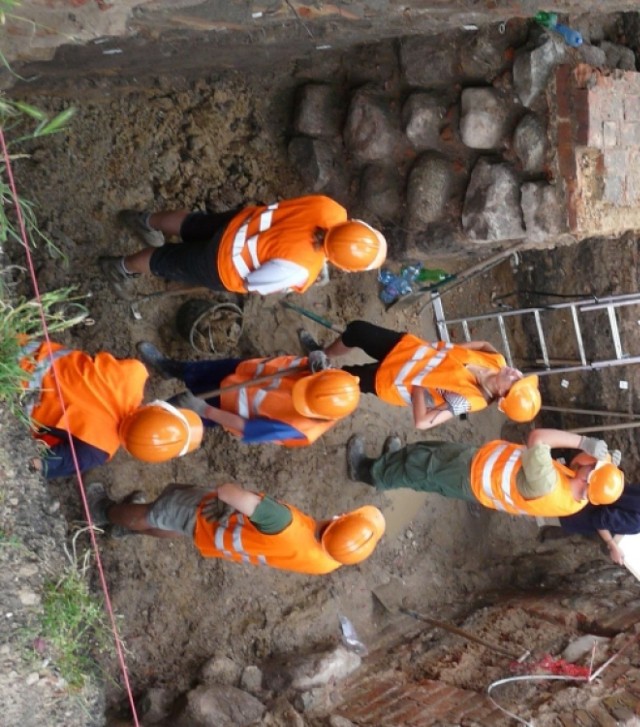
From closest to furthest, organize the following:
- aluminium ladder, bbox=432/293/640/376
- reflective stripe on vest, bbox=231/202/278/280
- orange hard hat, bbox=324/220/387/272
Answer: orange hard hat, bbox=324/220/387/272
reflective stripe on vest, bbox=231/202/278/280
aluminium ladder, bbox=432/293/640/376

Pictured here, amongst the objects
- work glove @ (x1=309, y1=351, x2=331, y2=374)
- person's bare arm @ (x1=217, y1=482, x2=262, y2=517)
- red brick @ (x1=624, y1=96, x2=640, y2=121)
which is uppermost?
red brick @ (x1=624, y1=96, x2=640, y2=121)

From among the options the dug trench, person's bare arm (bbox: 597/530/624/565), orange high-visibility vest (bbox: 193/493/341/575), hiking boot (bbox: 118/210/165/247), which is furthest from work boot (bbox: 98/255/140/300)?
person's bare arm (bbox: 597/530/624/565)

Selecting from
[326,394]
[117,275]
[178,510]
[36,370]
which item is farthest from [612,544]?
[36,370]

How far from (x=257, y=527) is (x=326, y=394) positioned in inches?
28.2

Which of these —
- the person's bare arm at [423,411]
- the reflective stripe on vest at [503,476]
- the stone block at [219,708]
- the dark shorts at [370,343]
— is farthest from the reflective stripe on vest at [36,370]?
the reflective stripe on vest at [503,476]

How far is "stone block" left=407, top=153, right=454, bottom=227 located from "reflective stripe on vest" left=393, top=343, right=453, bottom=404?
0.91 meters

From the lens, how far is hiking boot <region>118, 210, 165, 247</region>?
15.6 feet

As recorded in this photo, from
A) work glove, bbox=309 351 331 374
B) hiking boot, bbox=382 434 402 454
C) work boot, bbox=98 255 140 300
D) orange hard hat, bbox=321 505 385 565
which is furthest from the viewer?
hiking boot, bbox=382 434 402 454

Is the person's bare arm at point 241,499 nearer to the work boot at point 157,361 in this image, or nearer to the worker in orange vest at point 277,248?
the worker in orange vest at point 277,248

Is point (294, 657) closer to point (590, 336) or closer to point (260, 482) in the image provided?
point (260, 482)

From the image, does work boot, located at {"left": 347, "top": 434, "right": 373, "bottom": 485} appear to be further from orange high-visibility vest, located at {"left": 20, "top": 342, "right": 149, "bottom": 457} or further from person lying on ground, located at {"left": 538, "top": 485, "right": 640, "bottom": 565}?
orange high-visibility vest, located at {"left": 20, "top": 342, "right": 149, "bottom": 457}

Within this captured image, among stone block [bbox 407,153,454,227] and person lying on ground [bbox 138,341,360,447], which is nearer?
person lying on ground [bbox 138,341,360,447]

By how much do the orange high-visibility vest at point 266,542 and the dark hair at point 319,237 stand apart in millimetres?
1283

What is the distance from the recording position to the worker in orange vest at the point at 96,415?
3.35 metres
